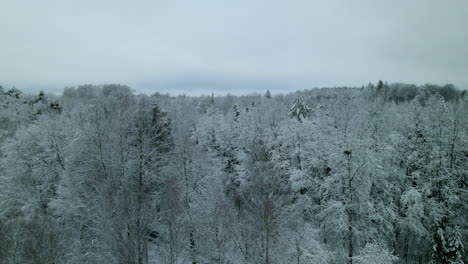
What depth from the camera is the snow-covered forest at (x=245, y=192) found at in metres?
16.5

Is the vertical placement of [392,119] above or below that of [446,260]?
above

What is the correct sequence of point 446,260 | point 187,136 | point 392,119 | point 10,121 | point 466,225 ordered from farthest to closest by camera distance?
point 10,121, point 392,119, point 187,136, point 466,225, point 446,260

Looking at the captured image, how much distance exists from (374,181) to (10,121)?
38362 mm

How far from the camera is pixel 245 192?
29.4m

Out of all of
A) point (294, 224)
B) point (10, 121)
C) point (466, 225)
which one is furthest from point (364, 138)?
point (10, 121)

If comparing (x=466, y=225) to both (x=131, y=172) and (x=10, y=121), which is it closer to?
(x=131, y=172)

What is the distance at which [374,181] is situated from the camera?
67.7 feet

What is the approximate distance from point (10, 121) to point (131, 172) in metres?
23.3

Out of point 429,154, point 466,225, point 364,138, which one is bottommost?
point 466,225

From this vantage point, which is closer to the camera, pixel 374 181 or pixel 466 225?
pixel 374 181

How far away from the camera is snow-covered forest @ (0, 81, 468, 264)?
54.1ft

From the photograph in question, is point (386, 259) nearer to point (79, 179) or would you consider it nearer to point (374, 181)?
point (374, 181)

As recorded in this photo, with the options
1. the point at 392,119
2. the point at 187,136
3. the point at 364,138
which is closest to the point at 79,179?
the point at 187,136

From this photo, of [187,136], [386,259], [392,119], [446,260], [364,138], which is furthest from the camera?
[392,119]
